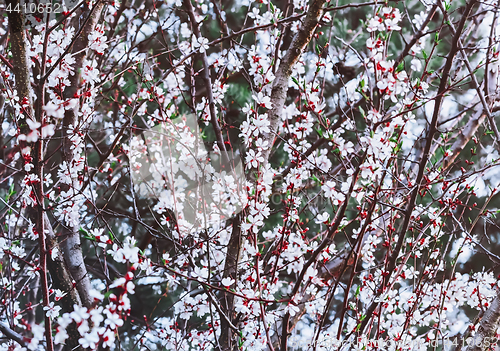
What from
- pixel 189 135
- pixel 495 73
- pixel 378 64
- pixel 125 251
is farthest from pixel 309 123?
pixel 495 73

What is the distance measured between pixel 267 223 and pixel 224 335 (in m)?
2.01

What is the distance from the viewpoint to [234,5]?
4.64 meters

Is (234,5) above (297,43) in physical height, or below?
above

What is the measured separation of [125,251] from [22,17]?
3.46 feet

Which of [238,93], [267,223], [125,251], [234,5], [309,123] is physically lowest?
[125,251]

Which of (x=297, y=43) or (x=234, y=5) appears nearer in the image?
(x=297, y=43)

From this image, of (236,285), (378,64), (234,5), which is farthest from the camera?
(234,5)

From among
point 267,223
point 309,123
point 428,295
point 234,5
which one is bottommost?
point 428,295

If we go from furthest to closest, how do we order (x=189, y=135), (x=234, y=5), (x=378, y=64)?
(x=234, y=5) → (x=189, y=135) → (x=378, y=64)

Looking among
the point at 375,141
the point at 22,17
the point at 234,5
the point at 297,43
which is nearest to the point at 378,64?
the point at 375,141

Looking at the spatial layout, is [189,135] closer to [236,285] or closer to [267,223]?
[236,285]

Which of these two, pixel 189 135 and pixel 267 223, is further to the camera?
pixel 267 223

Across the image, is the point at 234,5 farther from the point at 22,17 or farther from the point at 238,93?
the point at 22,17

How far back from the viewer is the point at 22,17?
1.47 metres
